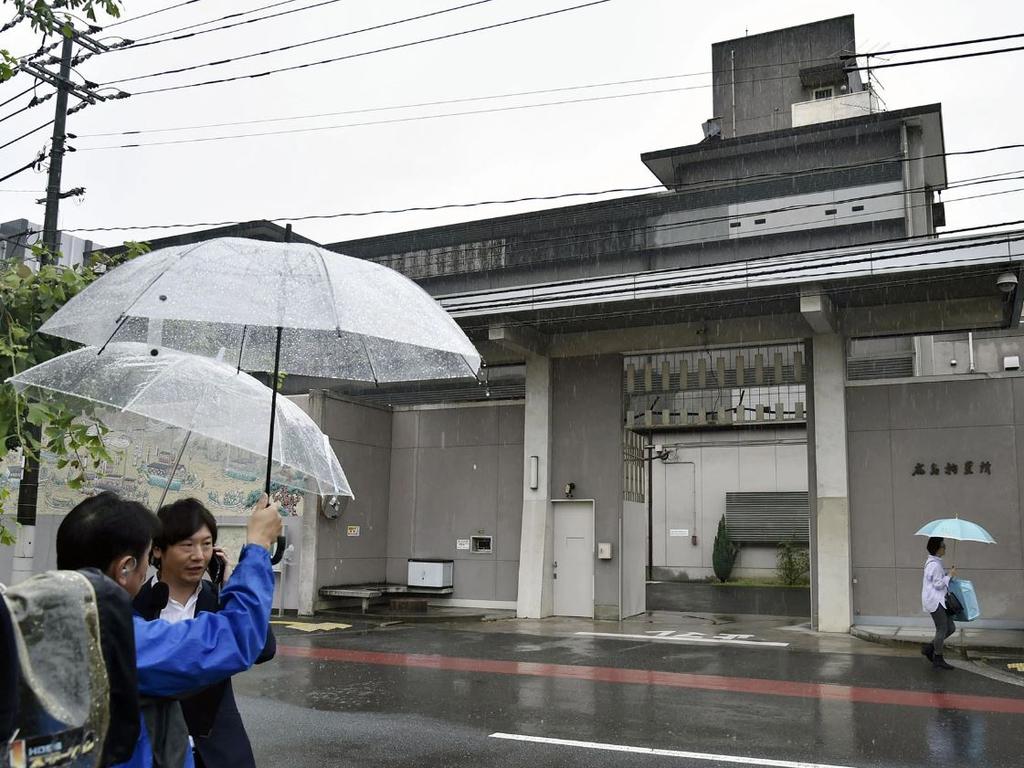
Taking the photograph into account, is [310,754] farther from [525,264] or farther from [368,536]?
[525,264]

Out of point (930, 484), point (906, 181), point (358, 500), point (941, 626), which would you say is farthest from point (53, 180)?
point (906, 181)

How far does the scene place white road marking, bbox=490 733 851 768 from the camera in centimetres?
722

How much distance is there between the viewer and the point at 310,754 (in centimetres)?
762

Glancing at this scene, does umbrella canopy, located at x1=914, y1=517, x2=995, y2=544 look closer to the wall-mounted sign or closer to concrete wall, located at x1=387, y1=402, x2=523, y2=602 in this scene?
the wall-mounted sign

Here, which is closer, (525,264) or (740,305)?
(740,305)

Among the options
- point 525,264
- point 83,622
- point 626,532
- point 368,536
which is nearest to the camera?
point 83,622

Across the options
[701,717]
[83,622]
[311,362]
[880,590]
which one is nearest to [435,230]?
[880,590]

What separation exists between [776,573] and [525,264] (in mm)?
13241

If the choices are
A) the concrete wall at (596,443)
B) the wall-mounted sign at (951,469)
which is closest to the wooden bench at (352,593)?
the concrete wall at (596,443)

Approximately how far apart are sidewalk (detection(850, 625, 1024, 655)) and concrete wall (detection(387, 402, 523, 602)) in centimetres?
719

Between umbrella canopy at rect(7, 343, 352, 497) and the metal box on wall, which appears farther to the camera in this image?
the metal box on wall

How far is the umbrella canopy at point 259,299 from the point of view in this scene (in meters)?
3.92

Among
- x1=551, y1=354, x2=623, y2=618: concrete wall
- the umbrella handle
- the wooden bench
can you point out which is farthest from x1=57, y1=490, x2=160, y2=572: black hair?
the wooden bench

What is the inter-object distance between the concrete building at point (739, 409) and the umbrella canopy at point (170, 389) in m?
10.9
